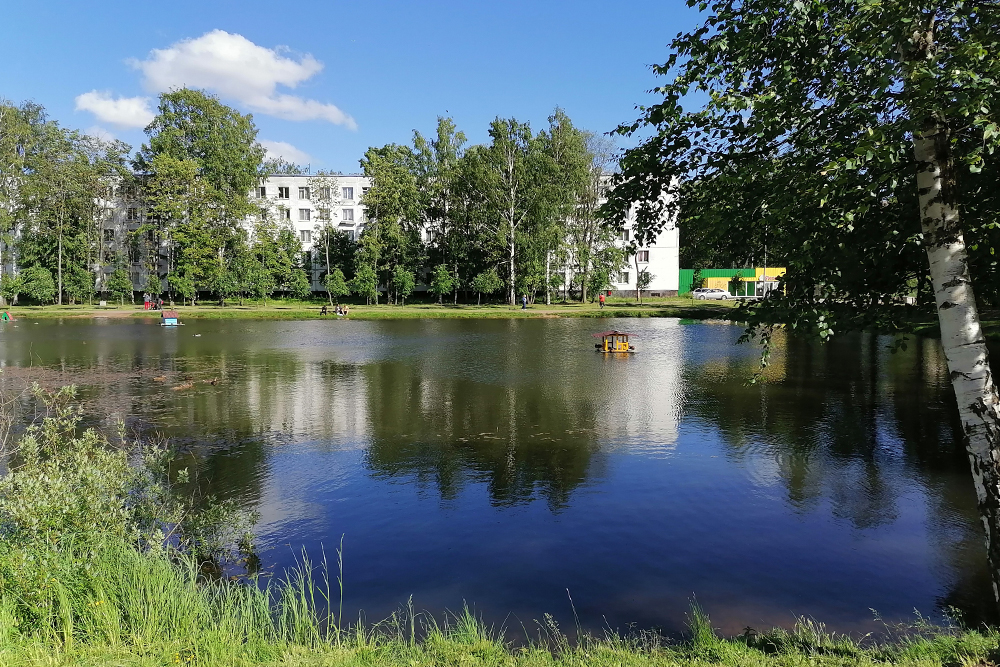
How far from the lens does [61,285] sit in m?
71.1

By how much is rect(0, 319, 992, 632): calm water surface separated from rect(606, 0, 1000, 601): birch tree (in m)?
4.03

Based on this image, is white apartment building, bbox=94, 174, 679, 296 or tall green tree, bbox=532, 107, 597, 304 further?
white apartment building, bbox=94, 174, 679, 296

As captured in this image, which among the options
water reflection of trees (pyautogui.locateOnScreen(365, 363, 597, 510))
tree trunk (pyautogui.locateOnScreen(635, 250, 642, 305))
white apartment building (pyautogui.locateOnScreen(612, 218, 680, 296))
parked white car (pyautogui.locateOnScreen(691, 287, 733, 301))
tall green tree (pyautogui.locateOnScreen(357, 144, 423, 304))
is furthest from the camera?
white apartment building (pyautogui.locateOnScreen(612, 218, 680, 296))

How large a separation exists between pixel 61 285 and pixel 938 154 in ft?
271

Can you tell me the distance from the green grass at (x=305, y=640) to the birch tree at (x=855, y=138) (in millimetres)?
1807

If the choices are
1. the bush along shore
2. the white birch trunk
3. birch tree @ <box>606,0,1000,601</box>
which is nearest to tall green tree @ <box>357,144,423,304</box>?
the white birch trunk

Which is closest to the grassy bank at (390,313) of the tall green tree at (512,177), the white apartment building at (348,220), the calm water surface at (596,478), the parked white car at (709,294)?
the tall green tree at (512,177)

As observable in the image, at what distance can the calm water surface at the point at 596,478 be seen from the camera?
9.05 m

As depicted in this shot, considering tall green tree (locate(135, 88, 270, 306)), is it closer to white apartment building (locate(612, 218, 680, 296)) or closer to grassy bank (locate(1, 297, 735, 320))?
grassy bank (locate(1, 297, 735, 320))

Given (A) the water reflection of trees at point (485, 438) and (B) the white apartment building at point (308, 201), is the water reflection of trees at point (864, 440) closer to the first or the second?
(A) the water reflection of trees at point (485, 438)


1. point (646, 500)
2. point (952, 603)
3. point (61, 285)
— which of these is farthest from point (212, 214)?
point (952, 603)

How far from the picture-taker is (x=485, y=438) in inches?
666

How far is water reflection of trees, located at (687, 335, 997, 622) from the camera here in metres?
10.9

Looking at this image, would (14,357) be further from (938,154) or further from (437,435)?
(938,154)
